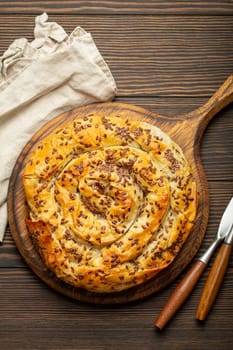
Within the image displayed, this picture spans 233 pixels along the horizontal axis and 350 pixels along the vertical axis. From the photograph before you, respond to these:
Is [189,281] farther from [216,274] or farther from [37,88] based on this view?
[37,88]

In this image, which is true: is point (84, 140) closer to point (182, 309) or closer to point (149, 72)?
point (149, 72)

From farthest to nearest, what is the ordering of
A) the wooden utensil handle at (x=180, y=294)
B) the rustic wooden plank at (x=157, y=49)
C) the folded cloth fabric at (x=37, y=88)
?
the rustic wooden plank at (x=157, y=49)
the folded cloth fabric at (x=37, y=88)
the wooden utensil handle at (x=180, y=294)

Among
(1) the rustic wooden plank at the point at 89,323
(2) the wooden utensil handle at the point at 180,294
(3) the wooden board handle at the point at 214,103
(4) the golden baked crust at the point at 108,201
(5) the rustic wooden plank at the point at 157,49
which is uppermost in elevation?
(5) the rustic wooden plank at the point at 157,49

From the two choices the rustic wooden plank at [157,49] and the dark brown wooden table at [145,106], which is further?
the rustic wooden plank at [157,49]

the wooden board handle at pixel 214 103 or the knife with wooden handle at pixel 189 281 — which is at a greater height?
the wooden board handle at pixel 214 103

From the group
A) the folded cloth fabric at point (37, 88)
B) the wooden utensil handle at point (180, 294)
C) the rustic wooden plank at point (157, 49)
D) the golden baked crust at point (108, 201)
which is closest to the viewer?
the golden baked crust at point (108, 201)

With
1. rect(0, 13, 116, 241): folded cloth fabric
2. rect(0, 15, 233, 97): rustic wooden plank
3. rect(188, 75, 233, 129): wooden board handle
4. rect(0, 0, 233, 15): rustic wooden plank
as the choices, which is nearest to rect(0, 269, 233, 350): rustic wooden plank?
rect(0, 13, 116, 241): folded cloth fabric

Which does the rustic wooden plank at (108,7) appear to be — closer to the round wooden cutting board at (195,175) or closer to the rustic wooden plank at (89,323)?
the round wooden cutting board at (195,175)

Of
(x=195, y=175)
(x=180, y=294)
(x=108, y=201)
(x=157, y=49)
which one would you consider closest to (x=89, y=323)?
(x=180, y=294)

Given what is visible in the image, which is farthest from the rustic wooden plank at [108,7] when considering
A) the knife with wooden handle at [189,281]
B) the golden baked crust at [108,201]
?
the knife with wooden handle at [189,281]
